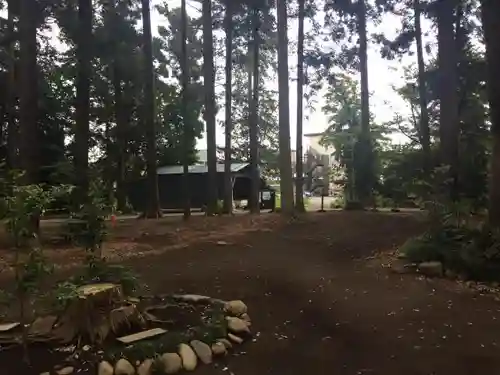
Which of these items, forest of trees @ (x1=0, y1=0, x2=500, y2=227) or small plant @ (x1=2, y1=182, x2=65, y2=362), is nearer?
small plant @ (x1=2, y1=182, x2=65, y2=362)

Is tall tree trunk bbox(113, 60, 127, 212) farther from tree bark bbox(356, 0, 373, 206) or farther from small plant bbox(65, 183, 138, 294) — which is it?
small plant bbox(65, 183, 138, 294)

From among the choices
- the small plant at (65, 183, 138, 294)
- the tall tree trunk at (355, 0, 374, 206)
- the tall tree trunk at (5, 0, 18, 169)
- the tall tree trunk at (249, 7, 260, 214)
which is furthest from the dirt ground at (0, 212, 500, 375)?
the tall tree trunk at (5, 0, 18, 169)

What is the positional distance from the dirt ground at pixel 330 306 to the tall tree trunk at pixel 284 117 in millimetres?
4644

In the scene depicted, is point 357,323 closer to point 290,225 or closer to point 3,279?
point 3,279

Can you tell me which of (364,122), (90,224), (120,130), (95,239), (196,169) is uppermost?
(120,130)

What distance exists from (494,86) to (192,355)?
6817mm

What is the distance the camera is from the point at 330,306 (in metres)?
5.59

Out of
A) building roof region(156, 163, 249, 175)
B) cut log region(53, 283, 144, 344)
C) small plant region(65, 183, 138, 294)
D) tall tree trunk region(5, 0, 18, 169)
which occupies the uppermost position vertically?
tall tree trunk region(5, 0, 18, 169)

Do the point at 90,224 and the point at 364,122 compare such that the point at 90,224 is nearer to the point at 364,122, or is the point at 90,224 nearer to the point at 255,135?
the point at 364,122

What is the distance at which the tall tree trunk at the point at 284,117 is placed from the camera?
14.3 metres

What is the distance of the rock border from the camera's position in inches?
151

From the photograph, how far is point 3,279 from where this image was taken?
Result: 256 inches

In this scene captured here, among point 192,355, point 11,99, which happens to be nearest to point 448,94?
point 192,355

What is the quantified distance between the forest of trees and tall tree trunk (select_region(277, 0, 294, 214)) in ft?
0.11
